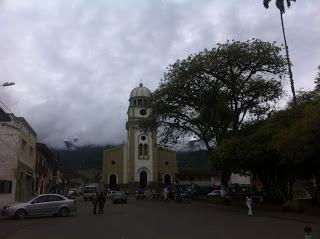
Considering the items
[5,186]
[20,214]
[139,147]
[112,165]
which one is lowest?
[20,214]

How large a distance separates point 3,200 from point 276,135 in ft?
65.4

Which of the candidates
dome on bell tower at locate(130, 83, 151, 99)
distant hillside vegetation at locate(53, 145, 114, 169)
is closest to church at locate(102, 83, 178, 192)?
dome on bell tower at locate(130, 83, 151, 99)

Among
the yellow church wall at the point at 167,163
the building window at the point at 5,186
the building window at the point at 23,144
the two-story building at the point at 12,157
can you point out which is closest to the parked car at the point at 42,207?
the building window at the point at 5,186

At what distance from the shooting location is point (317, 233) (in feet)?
65.3

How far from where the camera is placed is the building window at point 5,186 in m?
37.5

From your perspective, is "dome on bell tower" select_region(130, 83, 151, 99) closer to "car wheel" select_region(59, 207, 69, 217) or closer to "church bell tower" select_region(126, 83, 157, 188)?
"church bell tower" select_region(126, 83, 157, 188)

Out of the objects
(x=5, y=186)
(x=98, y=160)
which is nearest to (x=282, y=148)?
(x=5, y=186)

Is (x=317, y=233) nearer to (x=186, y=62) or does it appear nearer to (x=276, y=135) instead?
(x=276, y=135)

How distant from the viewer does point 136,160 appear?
3743 inches

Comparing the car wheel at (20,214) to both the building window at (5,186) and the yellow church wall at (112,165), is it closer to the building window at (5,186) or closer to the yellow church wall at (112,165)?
the building window at (5,186)

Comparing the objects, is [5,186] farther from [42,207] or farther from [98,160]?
[98,160]

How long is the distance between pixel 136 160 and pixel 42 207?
6528 cm

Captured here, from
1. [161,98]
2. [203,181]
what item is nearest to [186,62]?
[161,98]

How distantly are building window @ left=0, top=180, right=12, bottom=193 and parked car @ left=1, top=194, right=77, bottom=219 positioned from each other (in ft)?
27.7
